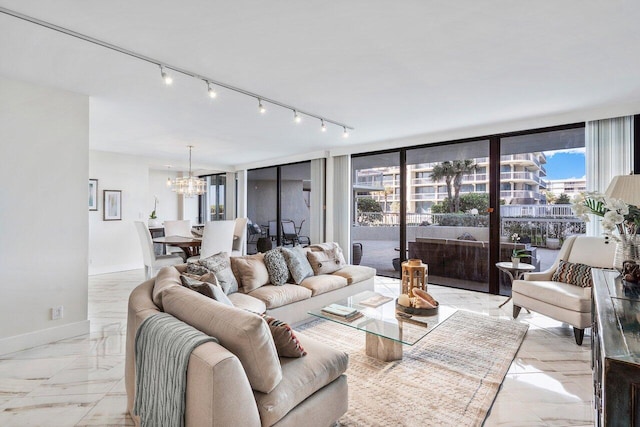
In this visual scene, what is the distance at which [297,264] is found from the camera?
12.6ft

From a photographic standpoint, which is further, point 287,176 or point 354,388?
point 287,176

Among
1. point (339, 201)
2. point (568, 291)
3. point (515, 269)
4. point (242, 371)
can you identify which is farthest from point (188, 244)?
point (568, 291)

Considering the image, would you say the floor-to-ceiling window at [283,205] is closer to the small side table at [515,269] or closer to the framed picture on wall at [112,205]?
the framed picture on wall at [112,205]

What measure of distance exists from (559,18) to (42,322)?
15.7 ft

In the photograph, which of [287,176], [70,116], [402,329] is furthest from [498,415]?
[287,176]

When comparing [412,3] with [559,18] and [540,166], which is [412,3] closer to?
[559,18]

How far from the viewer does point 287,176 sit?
8.12 meters

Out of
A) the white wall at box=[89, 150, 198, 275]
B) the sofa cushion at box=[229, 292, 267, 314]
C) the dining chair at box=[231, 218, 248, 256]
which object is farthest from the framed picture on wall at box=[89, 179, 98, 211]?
the sofa cushion at box=[229, 292, 267, 314]

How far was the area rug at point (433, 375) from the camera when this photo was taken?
206 cm

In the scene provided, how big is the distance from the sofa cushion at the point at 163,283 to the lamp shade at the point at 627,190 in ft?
10.3

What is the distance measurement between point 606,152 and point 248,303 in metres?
4.37

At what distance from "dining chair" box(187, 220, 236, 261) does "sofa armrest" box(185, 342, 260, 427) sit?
3858 millimetres

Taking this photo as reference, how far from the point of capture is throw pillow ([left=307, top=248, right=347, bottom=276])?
4184mm

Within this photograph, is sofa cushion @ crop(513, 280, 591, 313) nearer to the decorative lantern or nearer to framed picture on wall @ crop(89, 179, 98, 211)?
the decorative lantern
